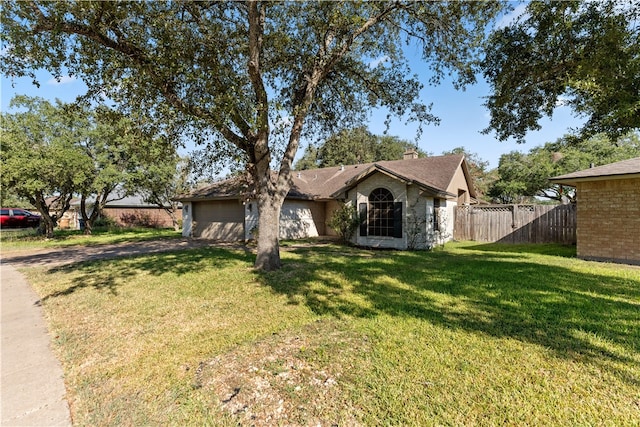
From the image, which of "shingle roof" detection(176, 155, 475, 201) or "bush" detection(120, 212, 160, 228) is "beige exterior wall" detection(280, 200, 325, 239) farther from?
"bush" detection(120, 212, 160, 228)

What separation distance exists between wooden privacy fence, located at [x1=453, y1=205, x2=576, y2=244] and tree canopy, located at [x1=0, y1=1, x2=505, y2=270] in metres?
7.41

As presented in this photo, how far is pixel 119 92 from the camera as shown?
286 inches

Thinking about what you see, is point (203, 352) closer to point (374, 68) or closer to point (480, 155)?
point (374, 68)

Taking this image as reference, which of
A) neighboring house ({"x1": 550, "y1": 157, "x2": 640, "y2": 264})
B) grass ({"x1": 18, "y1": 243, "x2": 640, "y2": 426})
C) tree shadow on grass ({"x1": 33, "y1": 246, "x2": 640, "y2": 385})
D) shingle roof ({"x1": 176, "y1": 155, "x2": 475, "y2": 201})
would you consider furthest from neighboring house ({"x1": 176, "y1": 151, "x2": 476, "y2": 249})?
grass ({"x1": 18, "y1": 243, "x2": 640, "y2": 426})

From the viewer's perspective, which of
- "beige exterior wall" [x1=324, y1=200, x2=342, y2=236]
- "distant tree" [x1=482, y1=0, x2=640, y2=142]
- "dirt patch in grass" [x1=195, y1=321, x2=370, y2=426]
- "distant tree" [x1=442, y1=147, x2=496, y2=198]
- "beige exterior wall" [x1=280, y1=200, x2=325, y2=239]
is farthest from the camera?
"distant tree" [x1=442, y1=147, x2=496, y2=198]

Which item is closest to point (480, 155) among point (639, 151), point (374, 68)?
point (639, 151)

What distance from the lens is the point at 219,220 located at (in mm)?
18047

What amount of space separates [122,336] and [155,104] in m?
5.48

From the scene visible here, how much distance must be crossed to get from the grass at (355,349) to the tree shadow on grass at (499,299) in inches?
1.3

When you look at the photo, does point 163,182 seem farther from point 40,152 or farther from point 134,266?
point 134,266

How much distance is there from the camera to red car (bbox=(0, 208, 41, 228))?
77.6 feet

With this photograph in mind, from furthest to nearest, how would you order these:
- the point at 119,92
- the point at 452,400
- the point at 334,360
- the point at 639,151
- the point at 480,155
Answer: the point at 480,155, the point at 639,151, the point at 119,92, the point at 334,360, the point at 452,400

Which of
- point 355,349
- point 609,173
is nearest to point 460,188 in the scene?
point 609,173

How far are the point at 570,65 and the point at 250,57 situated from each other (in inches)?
290
